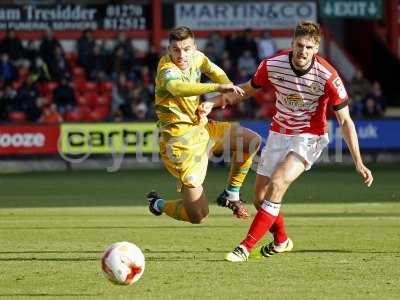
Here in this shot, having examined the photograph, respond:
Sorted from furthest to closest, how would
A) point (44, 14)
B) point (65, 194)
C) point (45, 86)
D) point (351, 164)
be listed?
point (44, 14), point (45, 86), point (351, 164), point (65, 194)

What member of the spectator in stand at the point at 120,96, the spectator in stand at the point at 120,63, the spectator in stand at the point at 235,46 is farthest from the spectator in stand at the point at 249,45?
the spectator in stand at the point at 120,96

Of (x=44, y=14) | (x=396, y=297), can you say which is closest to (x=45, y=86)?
(x=44, y=14)

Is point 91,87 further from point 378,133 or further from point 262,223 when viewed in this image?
point 262,223

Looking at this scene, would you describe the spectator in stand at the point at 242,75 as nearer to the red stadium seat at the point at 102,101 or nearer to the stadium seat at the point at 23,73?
the red stadium seat at the point at 102,101

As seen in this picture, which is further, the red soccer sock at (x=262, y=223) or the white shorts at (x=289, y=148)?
the white shorts at (x=289, y=148)

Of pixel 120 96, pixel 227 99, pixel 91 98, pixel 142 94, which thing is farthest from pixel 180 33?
pixel 91 98

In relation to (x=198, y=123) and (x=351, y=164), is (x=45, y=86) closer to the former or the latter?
(x=351, y=164)

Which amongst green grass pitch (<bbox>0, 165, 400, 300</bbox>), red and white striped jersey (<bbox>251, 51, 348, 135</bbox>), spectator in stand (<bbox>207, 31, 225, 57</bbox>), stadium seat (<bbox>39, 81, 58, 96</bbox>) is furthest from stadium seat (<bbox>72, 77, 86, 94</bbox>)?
red and white striped jersey (<bbox>251, 51, 348, 135</bbox>)

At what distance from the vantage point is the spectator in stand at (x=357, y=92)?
26.6 metres

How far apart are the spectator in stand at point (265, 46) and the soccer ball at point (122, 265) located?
19.9m

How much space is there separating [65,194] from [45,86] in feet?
28.1

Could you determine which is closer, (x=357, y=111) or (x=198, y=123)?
(x=198, y=123)

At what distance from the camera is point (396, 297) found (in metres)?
8.39

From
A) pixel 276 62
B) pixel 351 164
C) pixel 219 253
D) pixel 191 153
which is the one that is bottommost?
pixel 351 164
